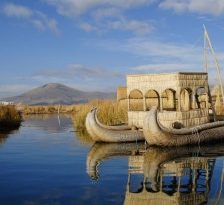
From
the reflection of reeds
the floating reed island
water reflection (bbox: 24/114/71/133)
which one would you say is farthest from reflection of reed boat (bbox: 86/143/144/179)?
the reflection of reeds

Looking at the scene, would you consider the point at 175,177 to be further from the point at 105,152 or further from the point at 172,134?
the point at 105,152

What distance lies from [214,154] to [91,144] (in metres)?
6.50

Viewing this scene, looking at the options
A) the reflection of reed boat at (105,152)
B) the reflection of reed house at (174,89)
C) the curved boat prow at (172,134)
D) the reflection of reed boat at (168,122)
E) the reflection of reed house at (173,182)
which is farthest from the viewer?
the reflection of reed house at (174,89)

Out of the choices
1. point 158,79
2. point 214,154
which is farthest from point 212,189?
point 158,79

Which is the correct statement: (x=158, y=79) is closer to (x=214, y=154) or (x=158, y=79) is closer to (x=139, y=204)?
(x=214, y=154)

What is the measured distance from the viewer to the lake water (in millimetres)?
10555

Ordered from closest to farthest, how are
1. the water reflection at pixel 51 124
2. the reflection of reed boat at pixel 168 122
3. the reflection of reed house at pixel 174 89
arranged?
the reflection of reed boat at pixel 168 122
the reflection of reed house at pixel 174 89
the water reflection at pixel 51 124

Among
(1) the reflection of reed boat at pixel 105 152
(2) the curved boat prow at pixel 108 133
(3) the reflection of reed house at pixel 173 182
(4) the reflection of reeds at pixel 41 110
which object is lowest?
(3) the reflection of reed house at pixel 173 182

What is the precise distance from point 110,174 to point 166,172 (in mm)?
1582

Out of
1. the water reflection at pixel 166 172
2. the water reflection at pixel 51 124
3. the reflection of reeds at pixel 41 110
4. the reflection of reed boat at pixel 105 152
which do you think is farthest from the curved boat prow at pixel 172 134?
the reflection of reeds at pixel 41 110

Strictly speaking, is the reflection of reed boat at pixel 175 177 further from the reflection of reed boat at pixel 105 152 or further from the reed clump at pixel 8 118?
the reed clump at pixel 8 118

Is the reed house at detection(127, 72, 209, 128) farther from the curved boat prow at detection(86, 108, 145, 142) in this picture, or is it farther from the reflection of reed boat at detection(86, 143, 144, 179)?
the reflection of reed boat at detection(86, 143, 144, 179)

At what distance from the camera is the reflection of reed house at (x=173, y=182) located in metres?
10.2

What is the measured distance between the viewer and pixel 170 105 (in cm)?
2855
